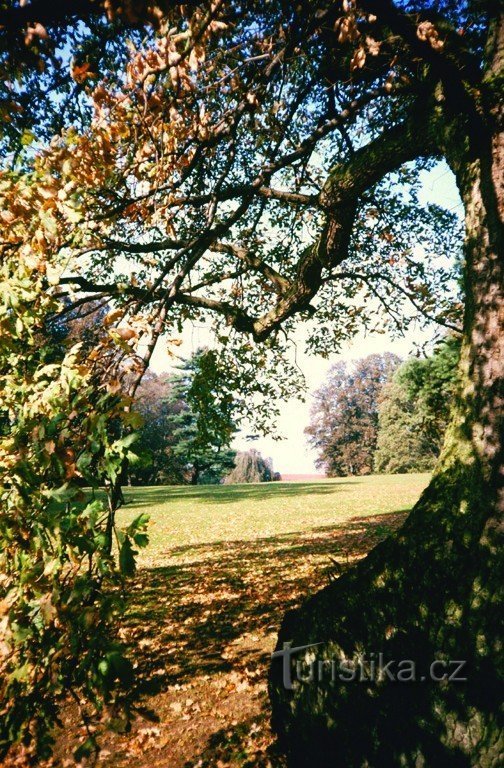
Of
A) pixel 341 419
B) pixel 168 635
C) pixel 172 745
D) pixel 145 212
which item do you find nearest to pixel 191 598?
pixel 168 635

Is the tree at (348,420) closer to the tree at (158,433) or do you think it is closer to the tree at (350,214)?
the tree at (158,433)

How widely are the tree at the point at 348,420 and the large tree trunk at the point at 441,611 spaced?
192 feet

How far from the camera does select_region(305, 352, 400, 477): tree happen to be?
201ft

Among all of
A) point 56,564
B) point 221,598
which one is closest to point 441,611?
point 56,564

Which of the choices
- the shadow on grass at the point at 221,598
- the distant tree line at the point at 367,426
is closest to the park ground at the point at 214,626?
the shadow on grass at the point at 221,598

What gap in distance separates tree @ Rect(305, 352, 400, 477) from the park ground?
4669cm

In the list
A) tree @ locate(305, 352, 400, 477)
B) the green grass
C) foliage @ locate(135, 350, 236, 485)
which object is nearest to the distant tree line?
tree @ locate(305, 352, 400, 477)

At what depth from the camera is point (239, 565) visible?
966 centimetres

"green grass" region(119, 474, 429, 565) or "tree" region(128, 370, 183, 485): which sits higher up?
"tree" region(128, 370, 183, 485)

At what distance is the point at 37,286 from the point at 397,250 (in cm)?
787

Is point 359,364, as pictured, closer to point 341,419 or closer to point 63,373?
point 341,419

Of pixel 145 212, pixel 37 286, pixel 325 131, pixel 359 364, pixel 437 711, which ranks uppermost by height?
pixel 359 364

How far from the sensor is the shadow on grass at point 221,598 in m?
5.21

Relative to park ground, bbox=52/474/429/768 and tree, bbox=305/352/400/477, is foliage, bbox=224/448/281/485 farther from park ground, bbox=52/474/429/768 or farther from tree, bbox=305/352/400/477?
park ground, bbox=52/474/429/768
